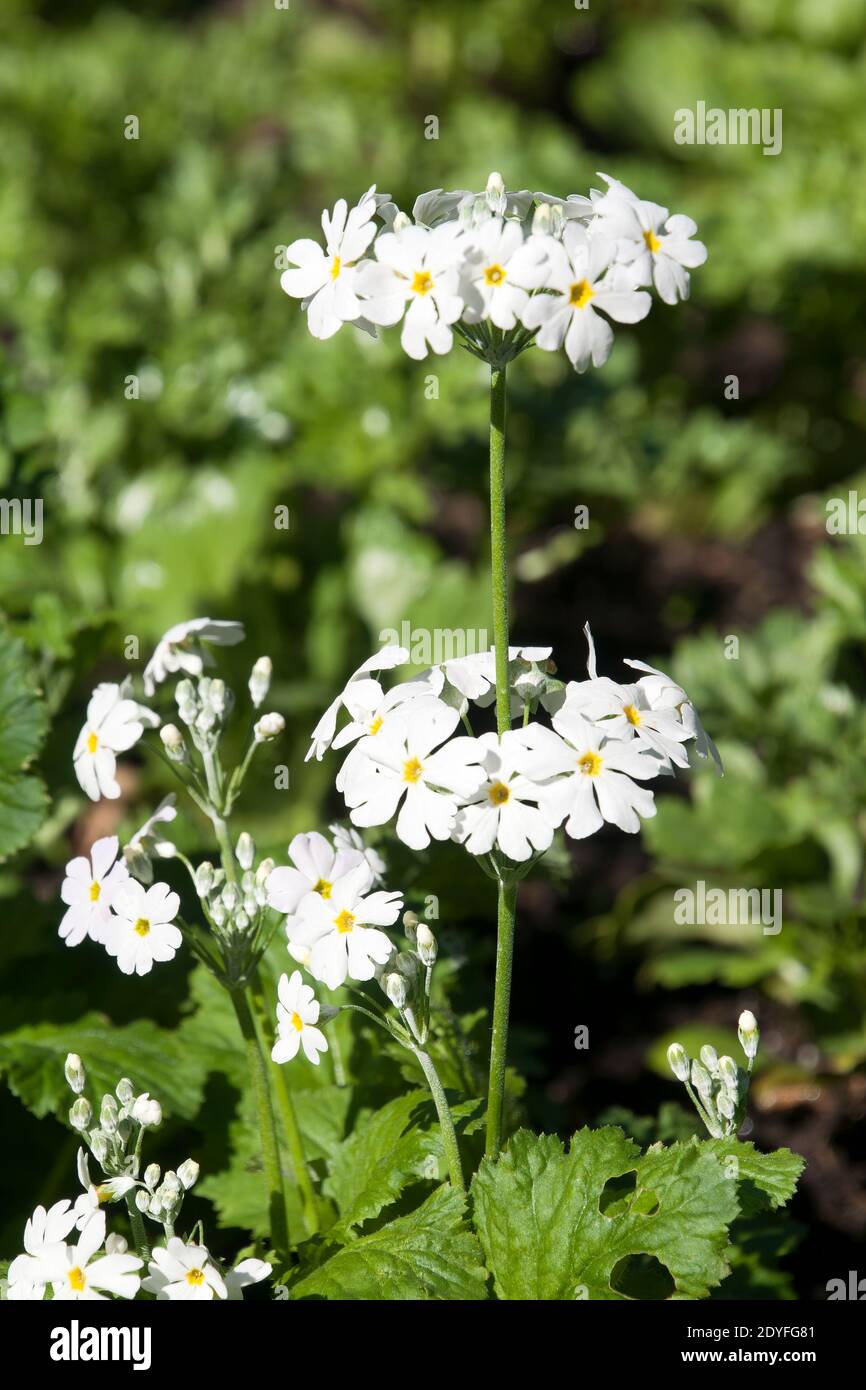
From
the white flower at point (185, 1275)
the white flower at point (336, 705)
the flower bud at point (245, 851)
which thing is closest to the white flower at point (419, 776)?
the white flower at point (336, 705)

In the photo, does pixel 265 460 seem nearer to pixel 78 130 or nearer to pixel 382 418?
pixel 382 418

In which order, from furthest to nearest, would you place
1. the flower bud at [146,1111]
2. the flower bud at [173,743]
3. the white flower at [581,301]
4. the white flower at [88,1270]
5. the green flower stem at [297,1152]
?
the green flower stem at [297,1152], the flower bud at [173,743], the flower bud at [146,1111], the white flower at [88,1270], the white flower at [581,301]

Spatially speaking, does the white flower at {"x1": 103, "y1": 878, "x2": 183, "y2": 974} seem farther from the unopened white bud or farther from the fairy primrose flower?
the fairy primrose flower

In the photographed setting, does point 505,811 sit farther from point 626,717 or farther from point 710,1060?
point 710,1060

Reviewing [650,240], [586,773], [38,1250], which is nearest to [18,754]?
[38,1250]

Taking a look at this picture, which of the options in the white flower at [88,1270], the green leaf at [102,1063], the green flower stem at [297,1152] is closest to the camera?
the white flower at [88,1270]

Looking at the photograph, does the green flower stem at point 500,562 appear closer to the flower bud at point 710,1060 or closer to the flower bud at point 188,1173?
the flower bud at point 710,1060
